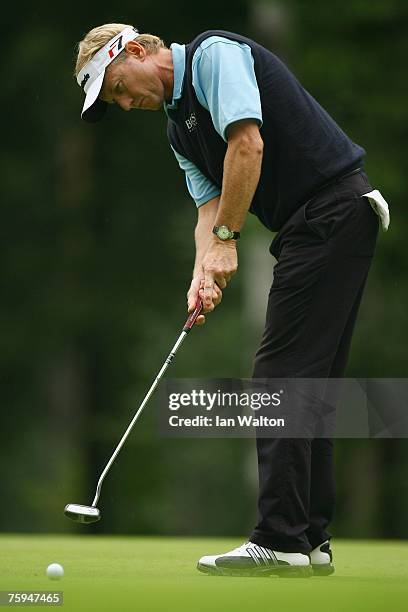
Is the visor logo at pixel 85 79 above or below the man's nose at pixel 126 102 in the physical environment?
above

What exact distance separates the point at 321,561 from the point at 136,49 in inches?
75.0

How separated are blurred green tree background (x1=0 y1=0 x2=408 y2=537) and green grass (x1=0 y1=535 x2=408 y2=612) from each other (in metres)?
9.04

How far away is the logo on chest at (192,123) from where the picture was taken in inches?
195

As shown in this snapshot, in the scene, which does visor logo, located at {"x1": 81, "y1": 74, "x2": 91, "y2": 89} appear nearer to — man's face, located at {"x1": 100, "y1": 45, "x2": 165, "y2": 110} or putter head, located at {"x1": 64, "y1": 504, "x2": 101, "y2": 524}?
man's face, located at {"x1": 100, "y1": 45, "x2": 165, "y2": 110}

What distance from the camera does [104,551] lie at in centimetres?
586

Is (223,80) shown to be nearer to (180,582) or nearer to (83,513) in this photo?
(83,513)

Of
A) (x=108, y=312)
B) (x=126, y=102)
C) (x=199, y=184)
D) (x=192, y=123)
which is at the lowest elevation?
(x=199, y=184)

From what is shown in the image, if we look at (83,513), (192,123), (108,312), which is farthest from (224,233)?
(108,312)

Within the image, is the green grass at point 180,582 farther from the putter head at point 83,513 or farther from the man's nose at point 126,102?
the man's nose at point 126,102

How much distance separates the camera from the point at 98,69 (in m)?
5.02

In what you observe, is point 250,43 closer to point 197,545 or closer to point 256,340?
point 197,545

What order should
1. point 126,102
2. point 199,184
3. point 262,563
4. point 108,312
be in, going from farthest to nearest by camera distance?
1. point 108,312
2. point 199,184
3. point 126,102
4. point 262,563

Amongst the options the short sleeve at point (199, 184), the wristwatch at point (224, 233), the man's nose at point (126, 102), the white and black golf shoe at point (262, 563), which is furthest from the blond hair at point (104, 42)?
the white and black golf shoe at point (262, 563)

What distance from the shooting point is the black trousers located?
4.68m
